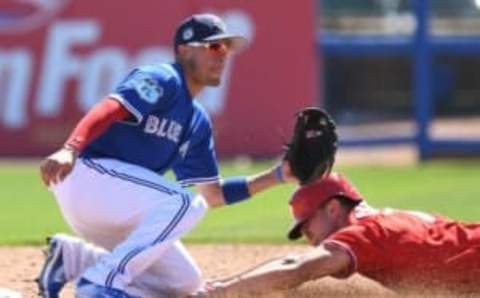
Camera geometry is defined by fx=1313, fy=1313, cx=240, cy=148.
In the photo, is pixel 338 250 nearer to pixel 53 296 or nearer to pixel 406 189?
pixel 53 296

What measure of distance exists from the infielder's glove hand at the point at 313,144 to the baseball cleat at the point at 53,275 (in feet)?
3.85

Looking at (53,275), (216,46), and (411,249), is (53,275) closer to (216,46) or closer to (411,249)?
(216,46)

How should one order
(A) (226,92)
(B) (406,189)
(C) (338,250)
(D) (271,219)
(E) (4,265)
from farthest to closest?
(A) (226,92)
(B) (406,189)
(D) (271,219)
(E) (4,265)
(C) (338,250)

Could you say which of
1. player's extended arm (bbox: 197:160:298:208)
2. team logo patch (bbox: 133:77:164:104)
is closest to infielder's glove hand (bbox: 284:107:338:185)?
player's extended arm (bbox: 197:160:298:208)

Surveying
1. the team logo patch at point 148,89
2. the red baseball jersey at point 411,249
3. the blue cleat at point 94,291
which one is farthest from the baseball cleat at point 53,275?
the red baseball jersey at point 411,249

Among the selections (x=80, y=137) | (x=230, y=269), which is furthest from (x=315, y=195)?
(x=230, y=269)

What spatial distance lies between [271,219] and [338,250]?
5594mm

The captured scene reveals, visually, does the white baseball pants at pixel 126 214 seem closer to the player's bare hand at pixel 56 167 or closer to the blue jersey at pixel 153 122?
the blue jersey at pixel 153 122

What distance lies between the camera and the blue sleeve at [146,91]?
5.63 meters

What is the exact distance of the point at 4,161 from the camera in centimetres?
1797

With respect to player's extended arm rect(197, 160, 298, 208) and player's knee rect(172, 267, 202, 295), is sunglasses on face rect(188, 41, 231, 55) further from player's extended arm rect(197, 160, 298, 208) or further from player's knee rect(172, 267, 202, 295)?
player's knee rect(172, 267, 202, 295)

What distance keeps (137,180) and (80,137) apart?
1.45ft

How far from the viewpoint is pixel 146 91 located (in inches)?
223

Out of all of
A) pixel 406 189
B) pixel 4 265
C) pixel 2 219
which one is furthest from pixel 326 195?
pixel 406 189
